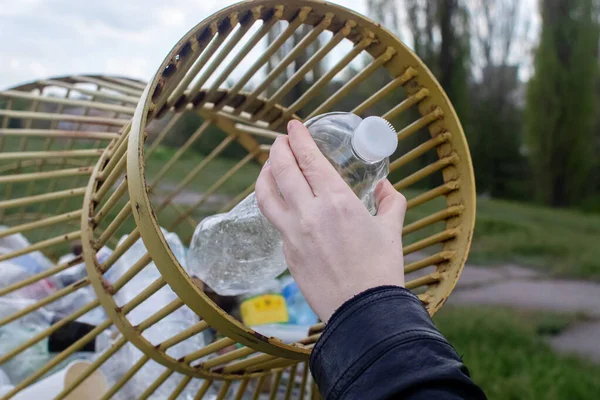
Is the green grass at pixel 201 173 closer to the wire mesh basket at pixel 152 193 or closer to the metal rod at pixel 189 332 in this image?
the wire mesh basket at pixel 152 193

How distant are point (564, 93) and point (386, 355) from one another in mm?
8007

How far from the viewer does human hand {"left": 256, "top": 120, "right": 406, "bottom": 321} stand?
48cm

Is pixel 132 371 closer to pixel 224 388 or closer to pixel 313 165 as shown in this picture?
pixel 224 388

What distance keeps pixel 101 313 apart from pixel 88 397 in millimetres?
311

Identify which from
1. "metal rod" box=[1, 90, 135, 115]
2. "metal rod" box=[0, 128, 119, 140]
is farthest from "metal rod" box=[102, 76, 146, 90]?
"metal rod" box=[0, 128, 119, 140]

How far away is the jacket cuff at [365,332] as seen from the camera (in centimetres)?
46

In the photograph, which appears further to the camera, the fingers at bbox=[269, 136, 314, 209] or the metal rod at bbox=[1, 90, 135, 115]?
the metal rod at bbox=[1, 90, 135, 115]

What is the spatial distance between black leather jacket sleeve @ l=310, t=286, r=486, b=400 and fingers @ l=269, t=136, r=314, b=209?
0.33 feet

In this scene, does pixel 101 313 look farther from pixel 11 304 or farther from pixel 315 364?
pixel 315 364

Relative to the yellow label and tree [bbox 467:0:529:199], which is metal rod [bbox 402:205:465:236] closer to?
the yellow label

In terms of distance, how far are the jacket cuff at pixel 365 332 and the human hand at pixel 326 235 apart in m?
0.01

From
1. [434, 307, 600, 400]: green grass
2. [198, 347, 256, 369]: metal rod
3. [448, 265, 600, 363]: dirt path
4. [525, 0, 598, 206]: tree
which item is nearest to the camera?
[198, 347, 256, 369]: metal rod

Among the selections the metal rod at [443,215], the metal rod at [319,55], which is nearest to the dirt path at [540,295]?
the metal rod at [443,215]

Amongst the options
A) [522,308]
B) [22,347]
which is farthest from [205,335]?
[522,308]
